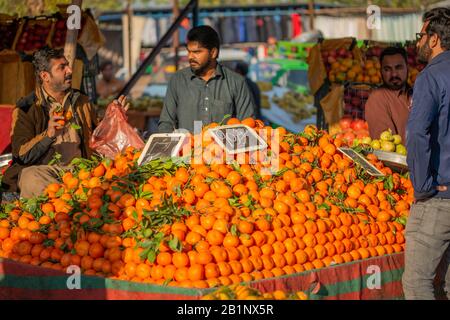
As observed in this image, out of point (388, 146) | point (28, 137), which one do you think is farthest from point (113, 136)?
point (388, 146)

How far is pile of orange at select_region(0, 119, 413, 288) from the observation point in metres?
4.60

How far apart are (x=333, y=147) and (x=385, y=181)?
1.41 ft

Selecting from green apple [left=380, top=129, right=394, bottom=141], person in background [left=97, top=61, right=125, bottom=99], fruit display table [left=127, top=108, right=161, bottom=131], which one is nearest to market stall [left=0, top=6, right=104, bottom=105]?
fruit display table [left=127, top=108, right=161, bottom=131]

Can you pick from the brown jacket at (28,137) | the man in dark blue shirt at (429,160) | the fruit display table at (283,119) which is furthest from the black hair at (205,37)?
the fruit display table at (283,119)

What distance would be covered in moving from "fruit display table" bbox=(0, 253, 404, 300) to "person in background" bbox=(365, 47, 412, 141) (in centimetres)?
222

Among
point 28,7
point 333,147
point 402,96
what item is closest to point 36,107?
point 333,147

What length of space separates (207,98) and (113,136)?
788mm

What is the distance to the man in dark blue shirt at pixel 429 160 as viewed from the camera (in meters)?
4.36

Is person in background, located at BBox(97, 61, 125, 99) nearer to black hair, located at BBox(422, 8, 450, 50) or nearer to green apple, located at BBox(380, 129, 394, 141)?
green apple, located at BBox(380, 129, 394, 141)

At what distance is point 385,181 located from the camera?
5.69 m

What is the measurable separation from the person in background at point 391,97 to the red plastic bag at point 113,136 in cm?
217

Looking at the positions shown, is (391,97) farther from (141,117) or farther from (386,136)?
(141,117)

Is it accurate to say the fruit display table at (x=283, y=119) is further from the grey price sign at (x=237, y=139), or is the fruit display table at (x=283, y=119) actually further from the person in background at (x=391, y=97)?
the grey price sign at (x=237, y=139)

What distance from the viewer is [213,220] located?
15.5 feet
